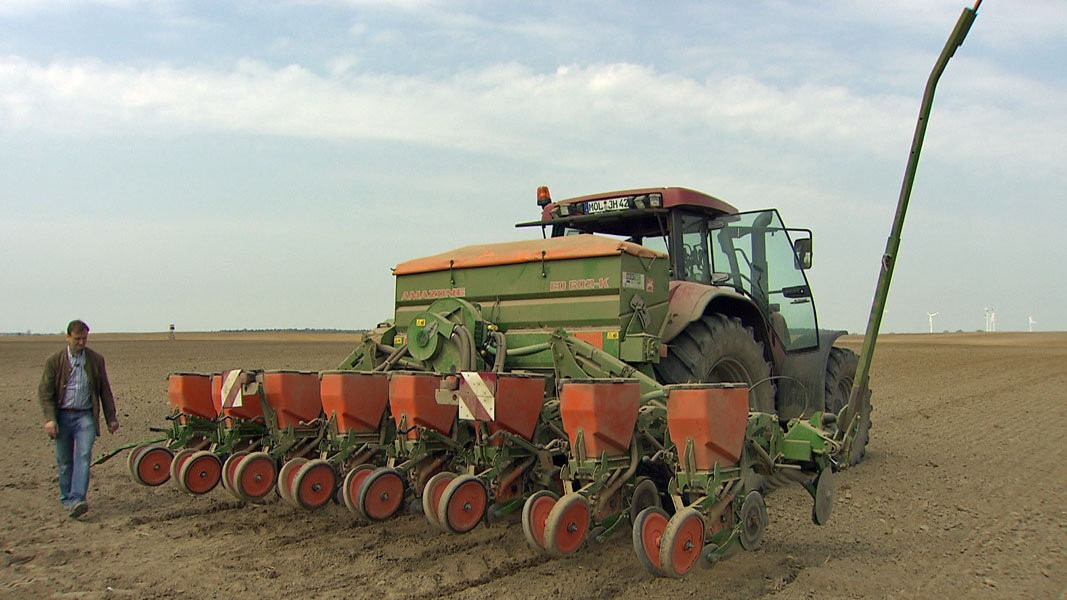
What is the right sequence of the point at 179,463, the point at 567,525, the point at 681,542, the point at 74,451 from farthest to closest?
the point at 74,451 < the point at 179,463 < the point at 567,525 < the point at 681,542

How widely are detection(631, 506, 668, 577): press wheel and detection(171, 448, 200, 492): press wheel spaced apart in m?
3.43

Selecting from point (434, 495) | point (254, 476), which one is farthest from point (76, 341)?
point (434, 495)

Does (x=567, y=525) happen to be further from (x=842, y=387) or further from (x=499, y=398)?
(x=842, y=387)

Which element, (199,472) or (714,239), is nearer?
(199,472)

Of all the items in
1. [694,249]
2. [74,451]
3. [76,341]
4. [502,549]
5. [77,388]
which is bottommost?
[502,549]

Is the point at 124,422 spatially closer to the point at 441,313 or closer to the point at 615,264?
the point at 441,313

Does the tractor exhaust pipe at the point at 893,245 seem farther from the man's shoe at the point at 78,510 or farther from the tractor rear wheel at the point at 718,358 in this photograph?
the man's shoe at the point at 78,510

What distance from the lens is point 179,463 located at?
6.07 meters

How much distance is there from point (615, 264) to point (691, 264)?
185 centimetres

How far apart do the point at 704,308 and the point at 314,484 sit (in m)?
2.99

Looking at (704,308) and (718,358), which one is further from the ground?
(704,308)

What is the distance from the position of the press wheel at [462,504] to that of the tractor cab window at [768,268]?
3.69 m

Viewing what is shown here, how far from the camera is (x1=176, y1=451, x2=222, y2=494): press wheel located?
19.2ft

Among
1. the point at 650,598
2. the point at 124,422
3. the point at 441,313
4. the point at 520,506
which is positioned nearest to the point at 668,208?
the point at 441,313
